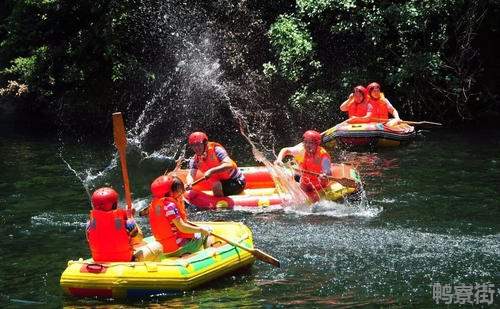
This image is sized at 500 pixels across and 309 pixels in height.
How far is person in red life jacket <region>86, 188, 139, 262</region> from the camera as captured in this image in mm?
7551

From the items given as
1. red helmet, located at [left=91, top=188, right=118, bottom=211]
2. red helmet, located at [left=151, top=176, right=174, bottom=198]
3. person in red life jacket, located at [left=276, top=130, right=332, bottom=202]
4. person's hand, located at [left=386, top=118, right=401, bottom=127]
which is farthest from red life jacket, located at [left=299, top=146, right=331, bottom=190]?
person's hand, located at [left=386, top=118, right=401, bottom=127]

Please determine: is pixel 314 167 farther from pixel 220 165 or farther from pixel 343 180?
pixel 220 165

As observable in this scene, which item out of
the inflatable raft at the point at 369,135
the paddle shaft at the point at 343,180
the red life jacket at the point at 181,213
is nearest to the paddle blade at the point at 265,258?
the red life jacket at the point at 181,213

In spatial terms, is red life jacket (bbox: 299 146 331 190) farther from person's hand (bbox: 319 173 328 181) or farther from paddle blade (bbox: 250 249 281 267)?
paddle blade (bbox: 250 249 281 267)

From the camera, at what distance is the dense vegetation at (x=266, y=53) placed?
1697 cm

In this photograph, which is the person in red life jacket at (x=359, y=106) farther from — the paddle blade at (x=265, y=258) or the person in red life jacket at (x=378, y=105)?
the paddle blade at (x=265, y=258)

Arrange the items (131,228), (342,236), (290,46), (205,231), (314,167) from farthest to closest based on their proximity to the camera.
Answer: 1. (290,46)
2. (314,167)
3. (342,236)
4. (205,231)
5. (131,228)

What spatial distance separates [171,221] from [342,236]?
2.39 metres

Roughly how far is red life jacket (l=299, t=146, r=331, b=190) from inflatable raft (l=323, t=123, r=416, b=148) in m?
4.14

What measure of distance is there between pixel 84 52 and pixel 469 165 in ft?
33.3

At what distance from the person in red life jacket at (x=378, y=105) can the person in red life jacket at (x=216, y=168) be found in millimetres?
5439

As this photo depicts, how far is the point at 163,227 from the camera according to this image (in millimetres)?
8078

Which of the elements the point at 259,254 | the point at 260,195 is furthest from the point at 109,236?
the point at 260,195

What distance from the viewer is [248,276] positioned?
324 inches
